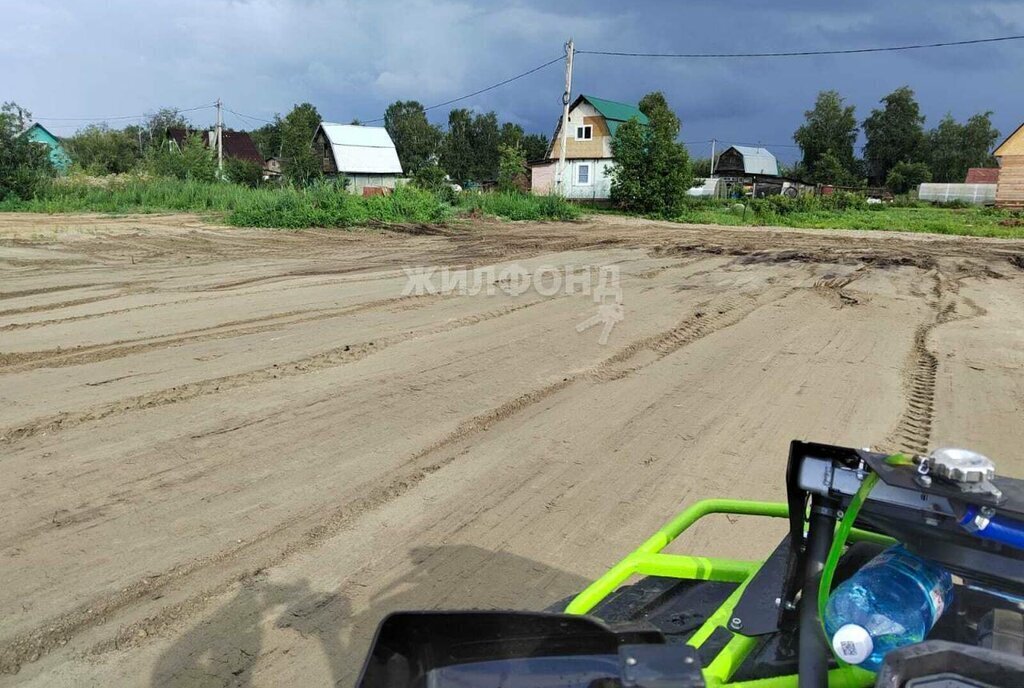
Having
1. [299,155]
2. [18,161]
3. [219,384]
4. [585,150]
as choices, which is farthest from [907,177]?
[219,384]

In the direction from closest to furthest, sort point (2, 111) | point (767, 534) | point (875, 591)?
point (875, 591), point (767, 534), point (2, 111)

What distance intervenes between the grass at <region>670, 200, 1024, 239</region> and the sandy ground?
16856 mm

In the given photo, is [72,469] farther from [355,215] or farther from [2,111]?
[2,111]

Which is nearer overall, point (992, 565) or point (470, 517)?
point (992, 565)

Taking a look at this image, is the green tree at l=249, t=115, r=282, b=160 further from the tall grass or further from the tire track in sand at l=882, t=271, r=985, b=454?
the tire track in sand at l=882, t=271, r=985, b=454

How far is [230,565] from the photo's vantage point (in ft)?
12.2

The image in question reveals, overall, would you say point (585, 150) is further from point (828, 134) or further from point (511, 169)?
point (828, 134)

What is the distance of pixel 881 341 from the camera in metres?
8.91

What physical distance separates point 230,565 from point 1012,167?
51.3 m

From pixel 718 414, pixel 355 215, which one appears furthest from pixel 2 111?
pixel 718 414

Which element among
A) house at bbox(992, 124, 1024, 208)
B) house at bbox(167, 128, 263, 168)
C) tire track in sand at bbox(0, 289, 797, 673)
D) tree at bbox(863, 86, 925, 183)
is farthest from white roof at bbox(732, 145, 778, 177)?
tire track in sand at bbox(0, 289, 797, 673)

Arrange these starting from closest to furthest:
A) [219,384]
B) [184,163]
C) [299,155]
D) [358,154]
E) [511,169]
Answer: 1. [219,384]
2. [511,169]
3. [184,163]
4. [299,155]
5. [358,154]

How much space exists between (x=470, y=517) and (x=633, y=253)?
13791mm

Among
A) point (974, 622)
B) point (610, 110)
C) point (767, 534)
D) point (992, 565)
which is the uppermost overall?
point (610, 110)
